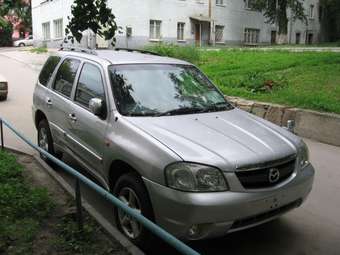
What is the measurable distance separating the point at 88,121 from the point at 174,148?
159 cm

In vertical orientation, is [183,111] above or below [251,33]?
→ below

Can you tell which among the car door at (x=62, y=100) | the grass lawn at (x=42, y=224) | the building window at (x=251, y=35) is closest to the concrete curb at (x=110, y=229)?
the grass lawn at (x=42, y=224)

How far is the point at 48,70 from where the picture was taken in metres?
7.18

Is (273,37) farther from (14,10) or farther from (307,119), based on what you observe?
(14,10)

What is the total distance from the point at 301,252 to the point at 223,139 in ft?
4.15

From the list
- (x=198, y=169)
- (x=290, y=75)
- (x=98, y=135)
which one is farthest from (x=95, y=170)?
(x=290, y=75)

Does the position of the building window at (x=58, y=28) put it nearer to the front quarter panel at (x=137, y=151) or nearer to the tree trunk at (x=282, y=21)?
the tree trunk at (x=282, y=21)

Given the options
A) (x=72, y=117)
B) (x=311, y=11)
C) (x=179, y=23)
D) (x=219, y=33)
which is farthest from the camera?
(x=311, y=11)

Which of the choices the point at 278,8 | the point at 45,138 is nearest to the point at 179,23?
the point at 278,8

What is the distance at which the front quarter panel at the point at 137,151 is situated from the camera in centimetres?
400

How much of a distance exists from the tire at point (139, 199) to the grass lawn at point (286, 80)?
17.8 ft

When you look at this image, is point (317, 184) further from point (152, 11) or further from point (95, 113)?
point (152, 11)

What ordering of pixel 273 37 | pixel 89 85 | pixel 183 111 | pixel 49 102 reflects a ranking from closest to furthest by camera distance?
pixel 183 111 < pixel 89 85 < pixel 49 102 < pixel 273 37

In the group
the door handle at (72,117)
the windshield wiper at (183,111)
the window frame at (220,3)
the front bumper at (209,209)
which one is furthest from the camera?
the window frame at (220,3)
